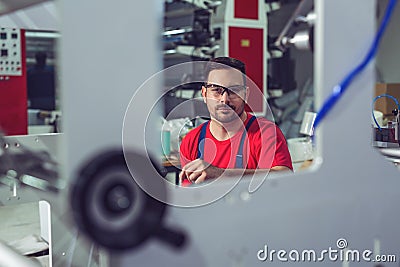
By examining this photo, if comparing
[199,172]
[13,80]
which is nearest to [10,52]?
[13,80]

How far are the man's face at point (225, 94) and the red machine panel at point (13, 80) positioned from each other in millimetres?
1303

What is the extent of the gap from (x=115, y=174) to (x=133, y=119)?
6 centimetres

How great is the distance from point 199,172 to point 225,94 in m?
0.64

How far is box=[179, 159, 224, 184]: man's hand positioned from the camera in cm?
Answer: 65

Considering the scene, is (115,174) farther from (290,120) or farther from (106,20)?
(290,120)

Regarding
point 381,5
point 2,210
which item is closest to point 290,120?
point 2,210

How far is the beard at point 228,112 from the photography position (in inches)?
43.0

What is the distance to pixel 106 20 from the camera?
0.48m

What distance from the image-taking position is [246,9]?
131 inches

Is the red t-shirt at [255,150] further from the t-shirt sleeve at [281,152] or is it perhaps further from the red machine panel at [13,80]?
the red machine panel at [13,80]

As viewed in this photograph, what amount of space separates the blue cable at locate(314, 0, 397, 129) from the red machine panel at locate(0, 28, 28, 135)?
1972 mm

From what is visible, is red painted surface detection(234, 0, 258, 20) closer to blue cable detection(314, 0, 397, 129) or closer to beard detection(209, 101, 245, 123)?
beard detection(209, 101, 245, 123)

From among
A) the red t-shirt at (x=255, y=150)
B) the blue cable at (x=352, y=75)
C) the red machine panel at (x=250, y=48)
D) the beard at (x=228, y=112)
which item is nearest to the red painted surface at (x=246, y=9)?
the red machine panel at (x=250, y=48)

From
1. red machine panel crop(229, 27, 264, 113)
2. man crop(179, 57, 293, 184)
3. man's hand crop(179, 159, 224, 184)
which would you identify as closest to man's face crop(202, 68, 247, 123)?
man crop(179, 57, 293, 184)
